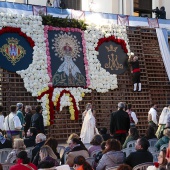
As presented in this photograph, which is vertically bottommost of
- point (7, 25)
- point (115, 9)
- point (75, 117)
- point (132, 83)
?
point (75, 117)

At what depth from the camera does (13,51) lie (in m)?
19.1

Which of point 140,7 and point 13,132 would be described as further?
point 140,7

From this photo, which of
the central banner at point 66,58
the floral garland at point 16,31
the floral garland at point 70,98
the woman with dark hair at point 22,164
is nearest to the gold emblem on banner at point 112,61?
the central banner at point 66,58

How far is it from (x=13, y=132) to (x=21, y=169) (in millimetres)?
Result: 7360

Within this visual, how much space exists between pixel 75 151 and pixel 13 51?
31.4ft

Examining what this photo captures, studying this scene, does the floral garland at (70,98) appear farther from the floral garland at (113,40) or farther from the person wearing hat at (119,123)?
the person wearing hat at (119,123)

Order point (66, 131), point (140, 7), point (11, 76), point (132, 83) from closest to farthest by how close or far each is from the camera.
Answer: point (11, 76) < point (66, 131) < point (132, 83) < point (140, 7)

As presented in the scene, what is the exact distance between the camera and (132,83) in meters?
22.2

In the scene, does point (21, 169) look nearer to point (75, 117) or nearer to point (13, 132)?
point (13, 132)

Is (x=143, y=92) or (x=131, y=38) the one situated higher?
(x=131, y=38)

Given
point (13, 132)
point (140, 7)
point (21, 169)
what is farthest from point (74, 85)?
point (21, 169)

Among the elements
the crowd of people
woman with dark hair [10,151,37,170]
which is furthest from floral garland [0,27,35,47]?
woman with dark hair [10,151,37,170]

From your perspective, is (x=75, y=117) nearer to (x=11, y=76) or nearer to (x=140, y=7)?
(x=11, y=76)

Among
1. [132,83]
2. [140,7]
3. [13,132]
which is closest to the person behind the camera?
[13,132]
